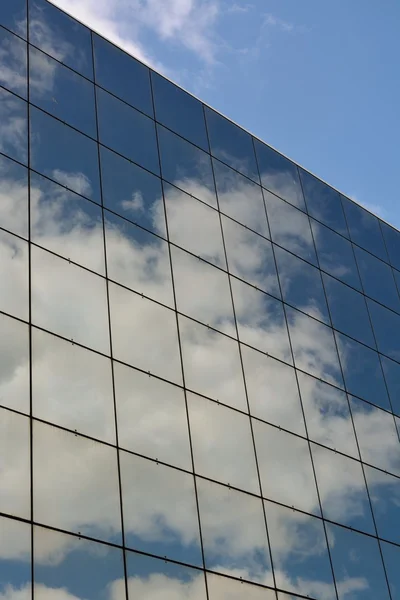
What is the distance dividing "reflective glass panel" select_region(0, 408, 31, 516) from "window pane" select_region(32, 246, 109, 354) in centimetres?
294

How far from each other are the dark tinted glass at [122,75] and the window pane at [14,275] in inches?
342

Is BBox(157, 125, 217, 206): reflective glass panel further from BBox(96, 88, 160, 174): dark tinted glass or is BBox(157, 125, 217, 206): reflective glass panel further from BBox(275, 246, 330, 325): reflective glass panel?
BBox(275, 246, 330, 325): reflective glass panel

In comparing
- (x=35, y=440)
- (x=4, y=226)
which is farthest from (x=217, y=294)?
(x=35, y=440)

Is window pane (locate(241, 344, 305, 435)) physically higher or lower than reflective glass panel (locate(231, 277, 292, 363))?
lower

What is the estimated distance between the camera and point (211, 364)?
2531cm

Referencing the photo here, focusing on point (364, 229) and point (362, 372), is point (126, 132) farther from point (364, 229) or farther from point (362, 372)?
point (364, 229)

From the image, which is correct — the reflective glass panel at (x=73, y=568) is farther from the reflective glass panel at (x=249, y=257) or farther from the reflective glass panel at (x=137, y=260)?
the reflective glass panel at (x=249, y=257)

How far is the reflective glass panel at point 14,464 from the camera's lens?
1816cm

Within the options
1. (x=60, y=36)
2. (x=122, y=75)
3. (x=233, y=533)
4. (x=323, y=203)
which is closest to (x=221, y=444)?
(x=233, y=533)

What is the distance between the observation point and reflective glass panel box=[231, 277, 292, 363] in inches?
1086

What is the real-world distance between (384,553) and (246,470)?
5765mm

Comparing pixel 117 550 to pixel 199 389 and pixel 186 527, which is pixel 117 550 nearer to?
pixel 186 527

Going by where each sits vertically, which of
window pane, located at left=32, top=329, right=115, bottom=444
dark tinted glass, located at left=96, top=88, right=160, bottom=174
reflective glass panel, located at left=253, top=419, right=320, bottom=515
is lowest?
window pane, located at left=32, top=329, right=115, bottom=444

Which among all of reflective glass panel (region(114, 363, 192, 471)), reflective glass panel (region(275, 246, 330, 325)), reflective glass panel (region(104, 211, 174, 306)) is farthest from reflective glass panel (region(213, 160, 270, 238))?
reflective glass panel (region(114, 363, 192, 471))
